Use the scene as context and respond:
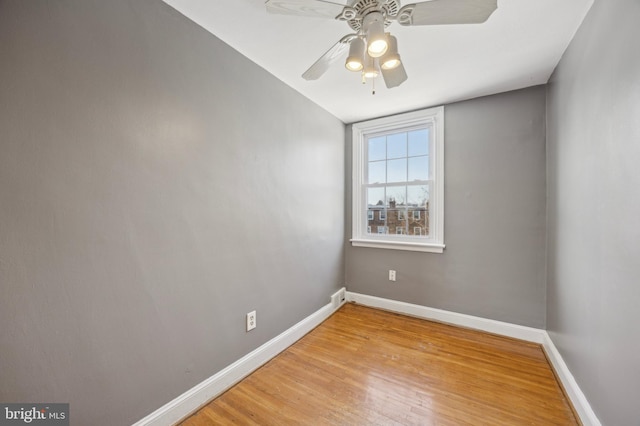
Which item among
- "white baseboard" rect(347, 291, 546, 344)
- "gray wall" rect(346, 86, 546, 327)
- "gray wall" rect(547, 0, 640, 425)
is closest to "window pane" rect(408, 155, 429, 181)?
"gray wall" rect(346, 86, 546, 327)

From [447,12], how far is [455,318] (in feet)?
8.59

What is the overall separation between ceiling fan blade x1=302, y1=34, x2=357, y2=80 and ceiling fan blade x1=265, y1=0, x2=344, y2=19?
0.42ft

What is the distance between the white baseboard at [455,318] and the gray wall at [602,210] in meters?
0.44

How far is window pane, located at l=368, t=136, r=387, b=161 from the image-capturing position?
309 cm

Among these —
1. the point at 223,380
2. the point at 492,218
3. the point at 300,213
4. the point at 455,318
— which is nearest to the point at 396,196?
the point at 492,218

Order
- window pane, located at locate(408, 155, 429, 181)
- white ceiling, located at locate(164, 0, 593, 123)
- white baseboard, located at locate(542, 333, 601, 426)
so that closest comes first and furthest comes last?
white baseboard, located at locate(542, 333, 601, 426) < white ceiling, located at locate(164, 0, 593, 123) < window pane, located at locate(408, 155, 429, 181)

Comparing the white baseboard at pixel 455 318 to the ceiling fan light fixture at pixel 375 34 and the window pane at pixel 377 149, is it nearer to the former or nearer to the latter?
the window pane at pixel 377 149

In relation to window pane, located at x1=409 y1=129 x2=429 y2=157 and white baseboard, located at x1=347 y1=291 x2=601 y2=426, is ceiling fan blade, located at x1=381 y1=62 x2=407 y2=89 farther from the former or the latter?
white baseboard, located at x1=347 y1=291 x2=601 y2=426

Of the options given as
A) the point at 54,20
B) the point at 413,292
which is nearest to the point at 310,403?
the point at 413,292

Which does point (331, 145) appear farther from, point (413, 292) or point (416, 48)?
point (413, 292)

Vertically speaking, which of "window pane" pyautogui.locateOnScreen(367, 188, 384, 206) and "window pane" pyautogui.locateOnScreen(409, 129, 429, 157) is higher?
"window pane" pyautogui.locateOnScreen(409, 129, 429, 157)

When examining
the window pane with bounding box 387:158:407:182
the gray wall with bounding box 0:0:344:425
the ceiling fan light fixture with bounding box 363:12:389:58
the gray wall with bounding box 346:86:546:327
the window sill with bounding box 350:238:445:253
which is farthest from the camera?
the window pane with bounding box 387:158:407:182

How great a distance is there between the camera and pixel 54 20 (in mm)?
1022

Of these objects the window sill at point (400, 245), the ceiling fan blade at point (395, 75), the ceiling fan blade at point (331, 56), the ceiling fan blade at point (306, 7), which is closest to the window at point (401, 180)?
the window sill at point (400, 245)
